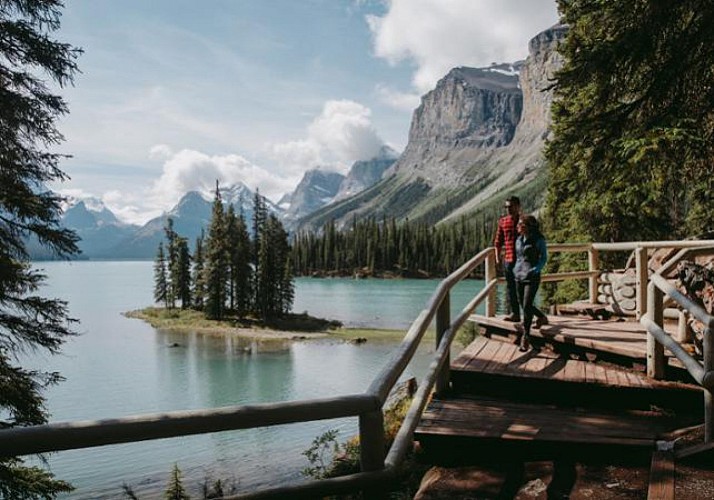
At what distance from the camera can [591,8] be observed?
6746 millimetres

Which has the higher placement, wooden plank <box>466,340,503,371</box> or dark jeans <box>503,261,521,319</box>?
dark jeans <box>503,261,521,319</box>

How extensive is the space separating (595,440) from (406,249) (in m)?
129

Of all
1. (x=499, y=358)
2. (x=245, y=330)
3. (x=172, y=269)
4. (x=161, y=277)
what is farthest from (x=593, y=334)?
(x=161, y=277)

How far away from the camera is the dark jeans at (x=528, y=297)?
7.39m

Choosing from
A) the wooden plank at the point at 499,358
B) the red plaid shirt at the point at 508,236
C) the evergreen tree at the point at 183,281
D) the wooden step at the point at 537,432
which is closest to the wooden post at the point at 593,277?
the red plaid shirt at the point at 508,236

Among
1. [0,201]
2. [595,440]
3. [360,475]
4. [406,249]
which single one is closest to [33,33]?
[0,201]

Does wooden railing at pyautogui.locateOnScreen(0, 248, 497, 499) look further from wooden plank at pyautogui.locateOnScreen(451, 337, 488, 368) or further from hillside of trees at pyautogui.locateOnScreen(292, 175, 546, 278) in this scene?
hillside of trees at pyautogui.locateOnScreen(292, 175, 546, 278)

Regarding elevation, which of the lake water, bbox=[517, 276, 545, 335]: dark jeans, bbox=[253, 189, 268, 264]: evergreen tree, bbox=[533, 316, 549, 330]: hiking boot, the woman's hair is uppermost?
bbox=[253, 189, 268, 264]: evergreen tree

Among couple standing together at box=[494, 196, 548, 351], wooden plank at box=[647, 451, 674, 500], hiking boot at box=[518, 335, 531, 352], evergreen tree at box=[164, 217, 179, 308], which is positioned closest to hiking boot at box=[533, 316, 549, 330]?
couple standing together at box=[494, 196, 548, 351]

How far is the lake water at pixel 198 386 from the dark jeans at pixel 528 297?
300 inches

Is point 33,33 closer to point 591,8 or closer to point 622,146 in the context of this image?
point 591,8

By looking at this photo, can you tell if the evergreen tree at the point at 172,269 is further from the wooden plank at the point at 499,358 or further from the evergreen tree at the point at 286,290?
the wooden plank at the point at 499,358

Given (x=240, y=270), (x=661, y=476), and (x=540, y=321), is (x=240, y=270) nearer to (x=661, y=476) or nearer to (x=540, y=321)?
(x=540, y=321)

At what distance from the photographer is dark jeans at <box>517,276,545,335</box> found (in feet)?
24.3
